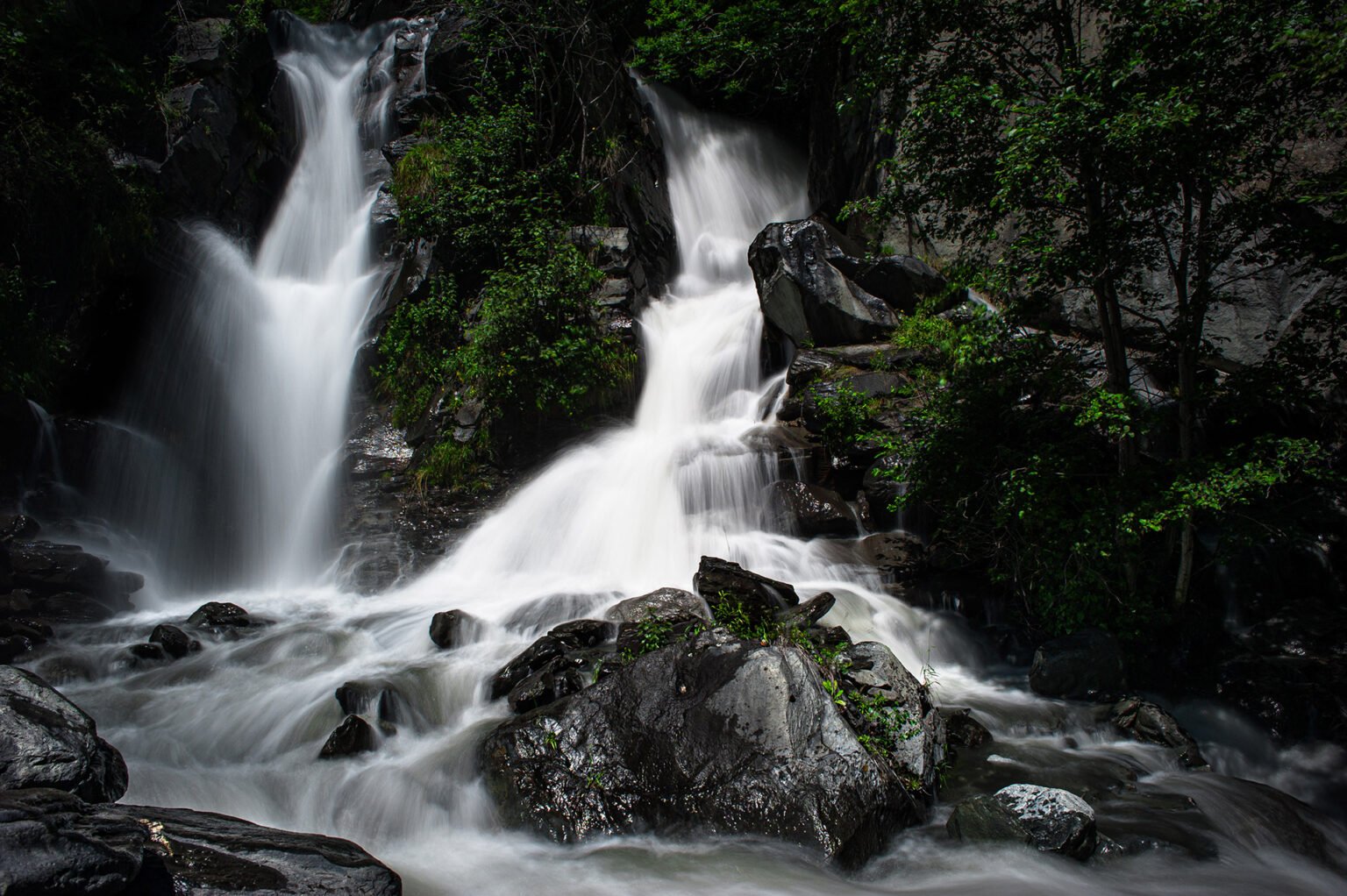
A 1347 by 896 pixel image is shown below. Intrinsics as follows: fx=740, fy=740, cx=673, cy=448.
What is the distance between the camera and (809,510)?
9703 millimetres

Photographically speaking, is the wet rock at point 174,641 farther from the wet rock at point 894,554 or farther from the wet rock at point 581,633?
the wet rock at point 894,554

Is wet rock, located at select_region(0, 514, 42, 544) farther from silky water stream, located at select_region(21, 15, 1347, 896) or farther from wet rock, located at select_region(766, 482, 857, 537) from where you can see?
wet rock, located at select_region(766, 482, 857, 537)

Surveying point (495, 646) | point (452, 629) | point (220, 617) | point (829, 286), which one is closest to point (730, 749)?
point (495, 646)

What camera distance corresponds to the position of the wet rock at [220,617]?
Answer: 8.27 metres

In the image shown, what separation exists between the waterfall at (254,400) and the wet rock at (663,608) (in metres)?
5.57

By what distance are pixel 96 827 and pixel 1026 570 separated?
746 cm

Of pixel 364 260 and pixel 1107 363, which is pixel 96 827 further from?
pixel 364 260

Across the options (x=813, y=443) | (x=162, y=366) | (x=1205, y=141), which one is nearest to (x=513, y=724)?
(x=813, y=443)

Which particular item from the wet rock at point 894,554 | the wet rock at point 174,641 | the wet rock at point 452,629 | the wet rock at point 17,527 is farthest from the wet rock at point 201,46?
the wet rock at point 894,554

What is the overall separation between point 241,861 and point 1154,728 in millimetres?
6518

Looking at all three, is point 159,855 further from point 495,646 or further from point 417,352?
point 417,352

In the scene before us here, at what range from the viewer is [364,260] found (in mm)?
14555

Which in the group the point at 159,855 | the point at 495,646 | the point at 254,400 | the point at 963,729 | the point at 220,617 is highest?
the point at 254,400

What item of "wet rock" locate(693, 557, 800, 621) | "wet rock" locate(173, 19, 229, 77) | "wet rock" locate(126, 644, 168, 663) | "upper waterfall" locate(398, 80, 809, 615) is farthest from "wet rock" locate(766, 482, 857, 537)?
"wet rock" locate(173, 19, 229, 77)
